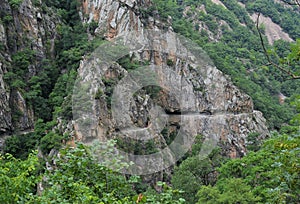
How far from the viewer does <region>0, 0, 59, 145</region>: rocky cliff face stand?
32.9 meters

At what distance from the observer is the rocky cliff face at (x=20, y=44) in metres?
32.9

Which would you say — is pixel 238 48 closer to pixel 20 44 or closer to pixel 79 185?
pixel 20 44

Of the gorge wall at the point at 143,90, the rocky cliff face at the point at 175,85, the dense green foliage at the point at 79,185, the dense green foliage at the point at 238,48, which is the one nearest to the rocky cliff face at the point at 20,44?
the gorge wall at the point at 143,90

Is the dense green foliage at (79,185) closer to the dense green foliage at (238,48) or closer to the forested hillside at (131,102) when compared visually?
the forested hillside at (131,102)

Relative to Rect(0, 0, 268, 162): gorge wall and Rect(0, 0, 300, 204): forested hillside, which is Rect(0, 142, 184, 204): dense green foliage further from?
Rect(0, 0, 268, 162): gorge wall

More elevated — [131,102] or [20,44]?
[20,44]

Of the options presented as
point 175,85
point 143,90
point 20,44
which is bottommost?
point 143,90

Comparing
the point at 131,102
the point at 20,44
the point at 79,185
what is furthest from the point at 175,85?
the point at 79,185

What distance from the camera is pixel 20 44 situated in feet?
121

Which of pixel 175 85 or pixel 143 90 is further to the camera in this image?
pixel 175 85

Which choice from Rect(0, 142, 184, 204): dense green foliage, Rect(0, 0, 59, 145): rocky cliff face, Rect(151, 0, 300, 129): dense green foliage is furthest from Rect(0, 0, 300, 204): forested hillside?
Rect(0, 142, 184, 204): dense green foliage

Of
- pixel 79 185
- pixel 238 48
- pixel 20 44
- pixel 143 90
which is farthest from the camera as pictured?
pixel 238 48

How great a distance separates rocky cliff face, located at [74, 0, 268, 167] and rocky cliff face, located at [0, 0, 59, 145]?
4.82 metres

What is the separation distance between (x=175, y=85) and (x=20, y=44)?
1588 centimetres
